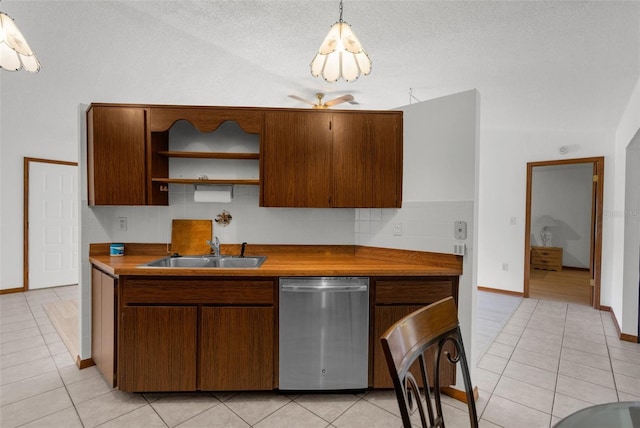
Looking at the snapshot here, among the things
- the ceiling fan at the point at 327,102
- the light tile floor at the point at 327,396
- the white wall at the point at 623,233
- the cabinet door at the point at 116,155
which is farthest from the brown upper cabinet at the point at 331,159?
the white wall at the point at 623,233

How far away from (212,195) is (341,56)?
1.56 metres

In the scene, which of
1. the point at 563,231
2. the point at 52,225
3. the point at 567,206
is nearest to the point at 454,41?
the point at 52,225

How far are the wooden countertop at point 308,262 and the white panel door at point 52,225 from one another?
3.36m

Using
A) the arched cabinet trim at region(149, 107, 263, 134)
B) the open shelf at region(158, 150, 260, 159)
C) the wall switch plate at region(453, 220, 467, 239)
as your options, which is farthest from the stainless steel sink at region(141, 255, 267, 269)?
the wall switch plate at region(453, 220, 467, 239)

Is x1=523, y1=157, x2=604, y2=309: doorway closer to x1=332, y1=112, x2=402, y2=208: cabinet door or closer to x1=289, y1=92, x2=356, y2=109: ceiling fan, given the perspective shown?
x1=289, y1=92, x2=356, y2=109: ceiling fan

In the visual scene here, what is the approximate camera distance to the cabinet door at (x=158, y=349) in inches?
81.3

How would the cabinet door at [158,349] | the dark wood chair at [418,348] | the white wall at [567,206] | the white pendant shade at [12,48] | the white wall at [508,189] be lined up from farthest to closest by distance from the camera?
the white wall at [567,206], the white wall at [508,189], the cabinet door at [158,349], the white pendant shade at [12,48], the dark wood chair at [418,348]

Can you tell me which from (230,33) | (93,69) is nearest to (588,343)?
(230,33)

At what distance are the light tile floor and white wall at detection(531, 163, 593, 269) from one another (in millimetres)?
5127

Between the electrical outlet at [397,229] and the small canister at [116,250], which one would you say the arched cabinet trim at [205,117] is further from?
the electrical outlet at [397,229]

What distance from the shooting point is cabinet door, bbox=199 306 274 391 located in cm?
208

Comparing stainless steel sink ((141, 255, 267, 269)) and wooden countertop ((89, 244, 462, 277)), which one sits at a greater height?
wooden countertop ((89, 244, 462, 277))

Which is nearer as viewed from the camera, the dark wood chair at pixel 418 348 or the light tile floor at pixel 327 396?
the dark wood chair at pixel 418 348

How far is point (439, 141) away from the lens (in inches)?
91.7
